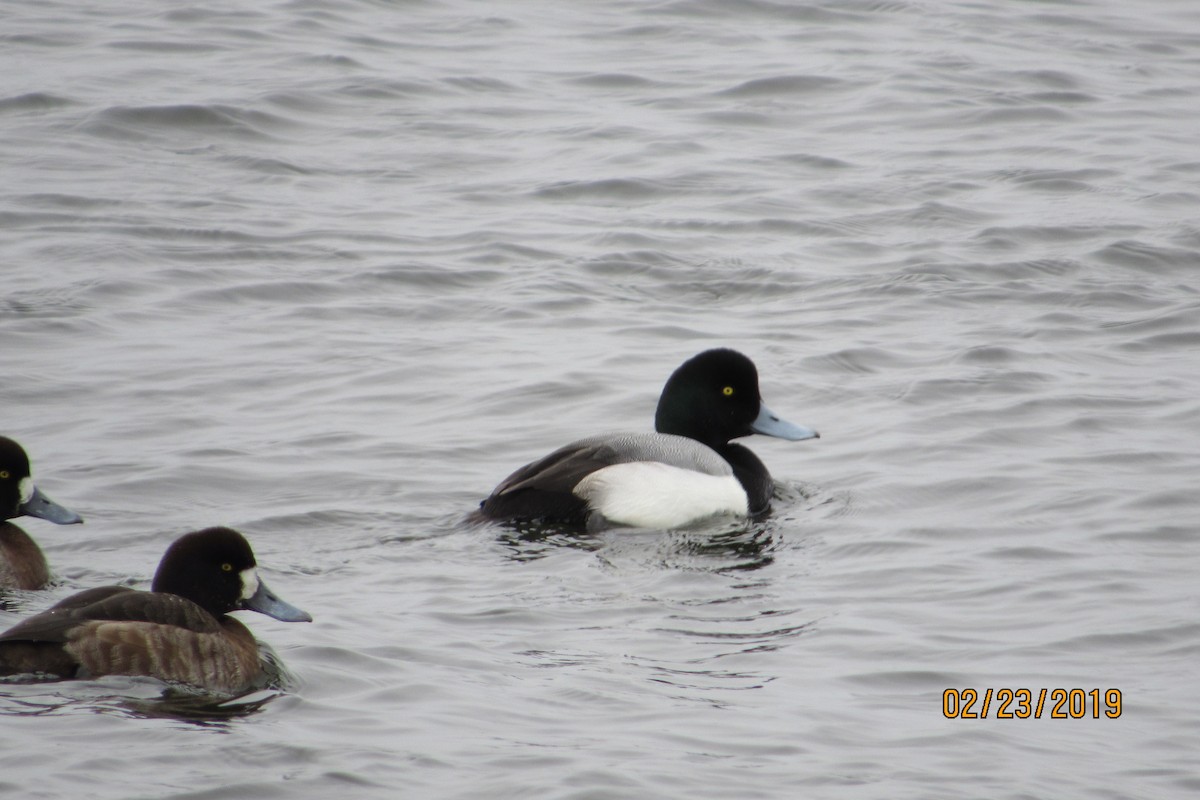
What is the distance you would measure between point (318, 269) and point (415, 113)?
386 cm

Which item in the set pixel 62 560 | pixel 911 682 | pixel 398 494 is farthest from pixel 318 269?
pixel 911 682

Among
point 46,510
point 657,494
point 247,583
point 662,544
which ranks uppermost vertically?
point 247,583

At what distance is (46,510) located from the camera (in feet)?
21.5

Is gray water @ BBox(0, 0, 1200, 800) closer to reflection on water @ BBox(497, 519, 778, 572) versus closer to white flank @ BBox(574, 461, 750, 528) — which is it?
reflection on water @ BBox(497, 519, 778, 572)

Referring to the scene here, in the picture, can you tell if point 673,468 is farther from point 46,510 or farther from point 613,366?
point 46,510

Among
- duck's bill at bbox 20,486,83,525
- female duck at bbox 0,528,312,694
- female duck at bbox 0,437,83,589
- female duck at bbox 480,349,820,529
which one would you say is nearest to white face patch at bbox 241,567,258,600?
female duck at bbox 0,528,312,694

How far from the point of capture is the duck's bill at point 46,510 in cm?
652

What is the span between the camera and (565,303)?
34.6ft

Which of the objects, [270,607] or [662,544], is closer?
[270,607]

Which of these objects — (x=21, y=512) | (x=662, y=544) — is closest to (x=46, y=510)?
(x=21, y=512)

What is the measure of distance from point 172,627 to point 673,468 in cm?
281
